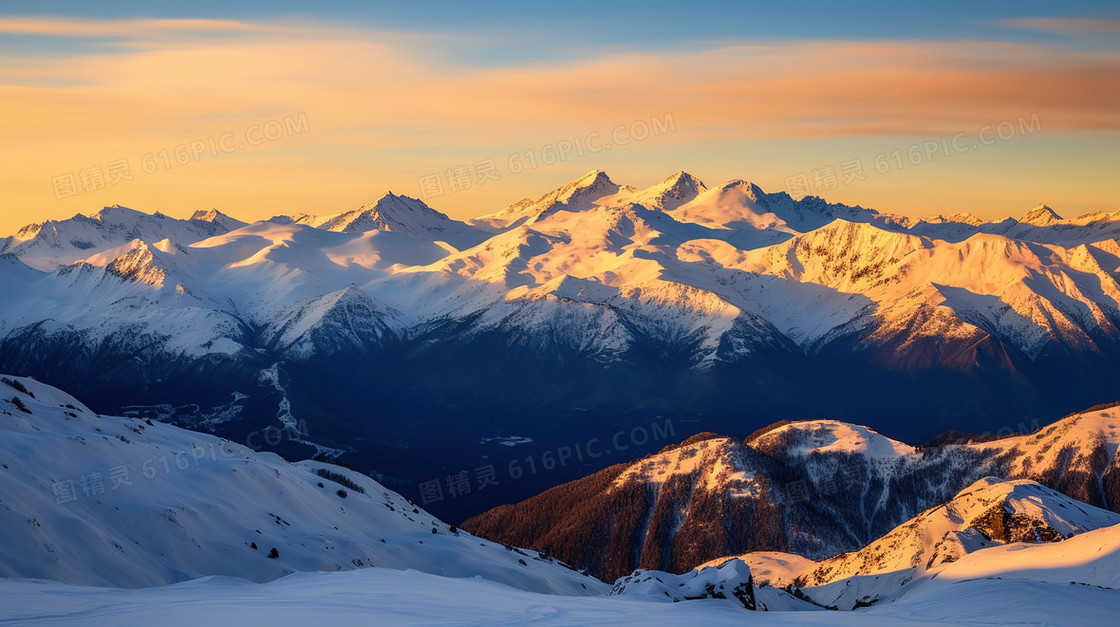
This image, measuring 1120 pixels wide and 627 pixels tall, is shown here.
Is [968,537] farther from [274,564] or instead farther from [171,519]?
[171,519]

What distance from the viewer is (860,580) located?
586ft

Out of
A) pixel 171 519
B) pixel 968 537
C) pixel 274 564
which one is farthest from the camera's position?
pixel 968 537

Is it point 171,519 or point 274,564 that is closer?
point 171,519

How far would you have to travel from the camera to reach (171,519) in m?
69.6

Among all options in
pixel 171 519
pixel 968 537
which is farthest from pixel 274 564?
pixel 968 537

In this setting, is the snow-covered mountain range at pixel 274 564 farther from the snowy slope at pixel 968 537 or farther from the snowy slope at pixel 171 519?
the snowy slope at pixel 968 537

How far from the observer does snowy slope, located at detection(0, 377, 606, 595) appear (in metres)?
59.0

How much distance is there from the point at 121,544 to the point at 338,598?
24.7 meters

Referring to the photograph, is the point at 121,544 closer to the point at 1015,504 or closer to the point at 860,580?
the point at 860,580

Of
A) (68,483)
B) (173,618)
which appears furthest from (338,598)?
(68,483)

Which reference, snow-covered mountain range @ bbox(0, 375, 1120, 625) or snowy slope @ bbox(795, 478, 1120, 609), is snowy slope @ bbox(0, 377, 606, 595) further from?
snowy slope @ bbox(795, 478, 1120, 609)

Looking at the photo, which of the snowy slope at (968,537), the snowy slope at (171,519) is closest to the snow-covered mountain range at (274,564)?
the snowy slope at (171,519)

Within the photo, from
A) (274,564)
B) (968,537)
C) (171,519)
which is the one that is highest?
(171,519)

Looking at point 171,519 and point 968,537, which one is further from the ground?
point 171,519
